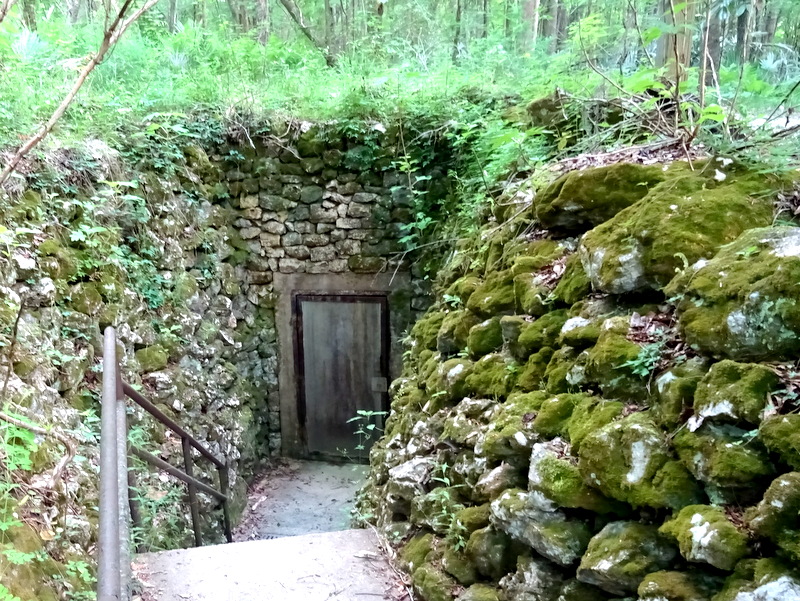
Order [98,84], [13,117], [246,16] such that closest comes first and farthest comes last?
[13,117] → [98,84] → [246,16]

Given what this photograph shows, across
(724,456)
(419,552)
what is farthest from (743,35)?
(419,552)

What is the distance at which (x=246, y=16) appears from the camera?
26.3 ft

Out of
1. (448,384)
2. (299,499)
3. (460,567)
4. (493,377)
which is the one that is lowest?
(299,499)

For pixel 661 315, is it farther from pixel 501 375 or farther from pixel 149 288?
pixel 149 288

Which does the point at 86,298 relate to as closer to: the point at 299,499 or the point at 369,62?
the point at 299,499

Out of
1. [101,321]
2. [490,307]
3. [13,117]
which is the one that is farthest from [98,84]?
[490,307]

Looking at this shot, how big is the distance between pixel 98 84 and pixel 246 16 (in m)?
3.48

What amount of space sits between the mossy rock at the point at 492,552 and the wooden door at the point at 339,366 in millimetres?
3433

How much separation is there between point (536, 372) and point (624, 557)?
808mm

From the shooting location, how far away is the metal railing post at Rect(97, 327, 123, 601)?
101 centimetres

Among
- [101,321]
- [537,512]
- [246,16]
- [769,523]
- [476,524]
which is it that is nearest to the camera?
[769,523]

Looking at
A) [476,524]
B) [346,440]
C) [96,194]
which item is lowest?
[346,440]

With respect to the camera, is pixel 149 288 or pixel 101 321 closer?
pixel 101 321

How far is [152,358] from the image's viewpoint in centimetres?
362
